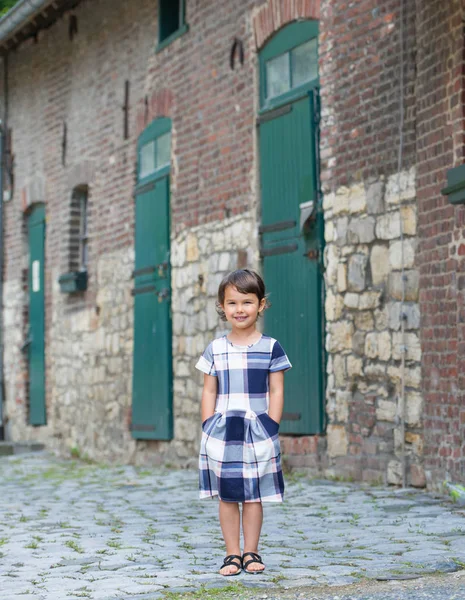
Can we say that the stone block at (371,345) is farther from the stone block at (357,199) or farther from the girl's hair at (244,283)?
the girl's hair at (244,283)

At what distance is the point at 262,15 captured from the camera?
924cm

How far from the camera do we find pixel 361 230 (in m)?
7.87

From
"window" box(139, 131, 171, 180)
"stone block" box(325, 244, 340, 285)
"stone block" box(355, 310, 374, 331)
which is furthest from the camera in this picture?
"window" box(139, 131, 171, 180)

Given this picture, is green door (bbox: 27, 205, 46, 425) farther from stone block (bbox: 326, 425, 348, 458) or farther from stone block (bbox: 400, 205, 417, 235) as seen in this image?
stone block (bbox: 400, 205, 417, 235)

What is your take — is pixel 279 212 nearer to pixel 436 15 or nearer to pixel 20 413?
pixel 436 15

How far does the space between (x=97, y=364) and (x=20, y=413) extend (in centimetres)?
297

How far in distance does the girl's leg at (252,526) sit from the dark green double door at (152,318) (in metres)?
6.30

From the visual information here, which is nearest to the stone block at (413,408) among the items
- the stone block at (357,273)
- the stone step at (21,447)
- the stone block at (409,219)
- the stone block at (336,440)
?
the stone block at (336,440)

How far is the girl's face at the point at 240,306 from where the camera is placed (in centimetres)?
449

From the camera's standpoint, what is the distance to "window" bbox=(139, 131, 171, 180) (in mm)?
11148

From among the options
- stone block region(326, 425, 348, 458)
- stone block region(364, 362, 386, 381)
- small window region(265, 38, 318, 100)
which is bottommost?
stone block region(326, 425, 348, 458)

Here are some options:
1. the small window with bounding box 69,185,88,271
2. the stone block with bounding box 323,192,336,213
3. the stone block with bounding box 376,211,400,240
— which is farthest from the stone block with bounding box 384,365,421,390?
the small window with bounding box 69,185,88,271

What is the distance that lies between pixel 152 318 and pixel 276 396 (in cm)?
674

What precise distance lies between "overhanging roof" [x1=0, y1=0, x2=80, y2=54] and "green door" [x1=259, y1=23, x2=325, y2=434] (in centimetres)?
451
